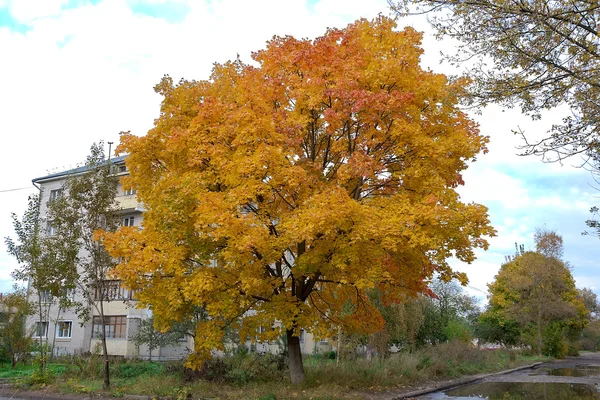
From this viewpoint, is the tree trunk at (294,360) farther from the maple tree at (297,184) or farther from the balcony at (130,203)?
the balcony at (130,203)

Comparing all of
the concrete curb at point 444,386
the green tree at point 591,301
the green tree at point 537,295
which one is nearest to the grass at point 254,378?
the concrete curb at point 444,386

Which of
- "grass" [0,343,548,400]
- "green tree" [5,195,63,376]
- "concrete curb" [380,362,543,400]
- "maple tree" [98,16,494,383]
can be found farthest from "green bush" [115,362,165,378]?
"concrete curb" [380,362,543,400]

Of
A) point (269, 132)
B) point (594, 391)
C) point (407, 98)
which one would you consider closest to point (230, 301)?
point (269, 132)

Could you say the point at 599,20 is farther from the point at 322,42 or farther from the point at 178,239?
the point at 178,239

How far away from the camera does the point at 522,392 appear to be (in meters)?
18.2

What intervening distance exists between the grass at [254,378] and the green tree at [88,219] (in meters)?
2.06

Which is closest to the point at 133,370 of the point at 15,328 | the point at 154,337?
the point at 154,337

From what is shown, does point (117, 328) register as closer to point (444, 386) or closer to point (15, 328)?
point (15, 328)

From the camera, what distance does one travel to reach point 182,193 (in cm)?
1300

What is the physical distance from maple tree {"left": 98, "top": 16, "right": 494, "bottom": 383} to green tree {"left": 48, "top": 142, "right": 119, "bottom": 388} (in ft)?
7.17

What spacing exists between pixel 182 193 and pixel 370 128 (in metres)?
5.52

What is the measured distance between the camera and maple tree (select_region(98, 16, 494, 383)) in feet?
40.7

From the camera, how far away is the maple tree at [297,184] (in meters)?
12.4

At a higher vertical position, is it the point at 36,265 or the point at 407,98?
the point at 407,98
